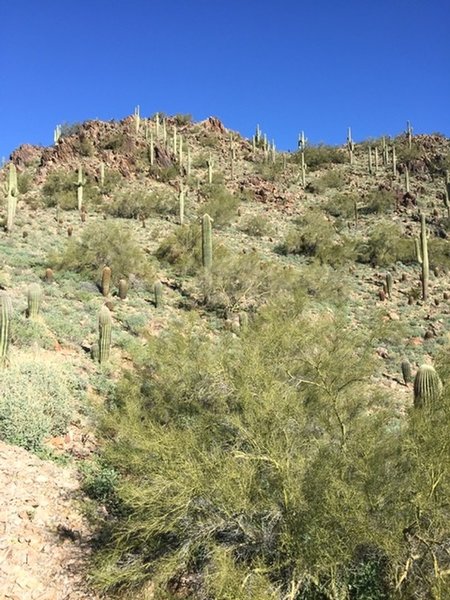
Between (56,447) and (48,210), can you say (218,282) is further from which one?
(48,210)

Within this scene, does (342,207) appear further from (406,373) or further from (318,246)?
(406,373)

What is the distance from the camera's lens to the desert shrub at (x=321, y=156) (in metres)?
45.6

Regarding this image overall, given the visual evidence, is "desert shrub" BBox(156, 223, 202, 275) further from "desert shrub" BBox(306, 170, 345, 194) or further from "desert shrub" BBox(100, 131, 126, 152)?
"desert shrub" BBox(306, 170, 345, 194)

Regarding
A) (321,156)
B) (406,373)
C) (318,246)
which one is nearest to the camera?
(406,373)

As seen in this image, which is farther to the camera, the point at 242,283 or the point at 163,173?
the point at 163,173

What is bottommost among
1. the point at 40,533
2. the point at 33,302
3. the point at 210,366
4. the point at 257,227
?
the point at 40,533

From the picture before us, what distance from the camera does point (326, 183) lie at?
39.7 metres

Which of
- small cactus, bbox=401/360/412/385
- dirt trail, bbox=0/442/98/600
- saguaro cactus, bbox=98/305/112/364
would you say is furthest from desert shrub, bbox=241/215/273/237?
dirt trail, bbox=0/442/98/600

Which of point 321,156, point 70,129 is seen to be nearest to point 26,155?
point 70,129

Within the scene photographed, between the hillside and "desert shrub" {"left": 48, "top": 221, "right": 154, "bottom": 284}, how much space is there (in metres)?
0.07

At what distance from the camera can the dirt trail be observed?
514 centimetres

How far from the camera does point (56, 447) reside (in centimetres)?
786

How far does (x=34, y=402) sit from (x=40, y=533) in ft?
8.30

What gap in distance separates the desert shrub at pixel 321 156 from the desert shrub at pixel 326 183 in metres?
4.22
